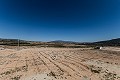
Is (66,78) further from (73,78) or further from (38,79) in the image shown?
(38,79)

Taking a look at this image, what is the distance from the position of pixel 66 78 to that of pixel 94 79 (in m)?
3.06

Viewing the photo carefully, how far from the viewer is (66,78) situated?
16391 millimetres

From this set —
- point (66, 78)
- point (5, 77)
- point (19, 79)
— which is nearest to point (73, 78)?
point (66, 78)

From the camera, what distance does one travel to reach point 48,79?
15.8 m

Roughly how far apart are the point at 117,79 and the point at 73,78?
4.81 meters

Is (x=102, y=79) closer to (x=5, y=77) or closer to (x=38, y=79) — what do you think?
(x=38, y=79)

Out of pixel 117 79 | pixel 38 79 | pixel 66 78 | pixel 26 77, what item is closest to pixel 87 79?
pixel 66 78

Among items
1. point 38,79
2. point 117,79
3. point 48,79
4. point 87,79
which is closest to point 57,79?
point 48,79

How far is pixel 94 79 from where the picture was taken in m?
16.0

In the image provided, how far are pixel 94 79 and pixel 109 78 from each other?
69.9 inches

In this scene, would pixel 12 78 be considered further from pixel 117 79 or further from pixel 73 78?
pixel 117 79

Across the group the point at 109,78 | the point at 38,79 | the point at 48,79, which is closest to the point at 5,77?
the point at 38,79

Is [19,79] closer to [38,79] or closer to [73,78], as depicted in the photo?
[38,79]

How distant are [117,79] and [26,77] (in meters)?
10.1
